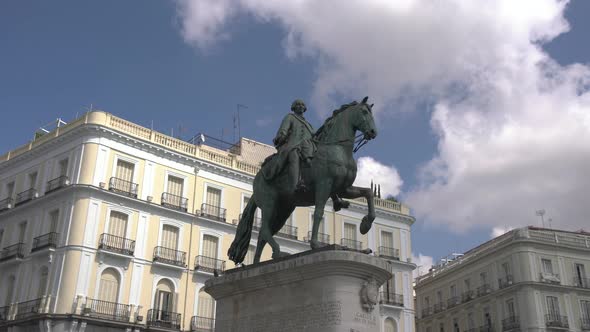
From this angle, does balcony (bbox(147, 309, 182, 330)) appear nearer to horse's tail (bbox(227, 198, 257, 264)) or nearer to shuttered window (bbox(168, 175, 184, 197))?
shuttered window (bbox(168, 175, 184, 197))

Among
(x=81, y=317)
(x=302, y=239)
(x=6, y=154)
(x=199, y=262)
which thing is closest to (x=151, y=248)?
(x=199, y=262)

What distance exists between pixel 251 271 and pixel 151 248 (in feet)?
95.6

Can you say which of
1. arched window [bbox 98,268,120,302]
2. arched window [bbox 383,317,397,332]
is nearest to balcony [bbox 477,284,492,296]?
arched window [bbox 383,317,397,332]

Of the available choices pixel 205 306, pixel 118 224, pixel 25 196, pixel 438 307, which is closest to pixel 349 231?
pixel 205 306

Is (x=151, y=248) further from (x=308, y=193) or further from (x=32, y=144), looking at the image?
(x=308, y=193)

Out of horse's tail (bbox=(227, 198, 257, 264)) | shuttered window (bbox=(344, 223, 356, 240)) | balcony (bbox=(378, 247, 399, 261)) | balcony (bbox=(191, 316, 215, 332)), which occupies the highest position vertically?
shuttered window (bbox=(344, 223, 356, 240))

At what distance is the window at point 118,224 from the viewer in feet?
128

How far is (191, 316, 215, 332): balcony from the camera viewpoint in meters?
40.2

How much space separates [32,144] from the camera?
44.2 m

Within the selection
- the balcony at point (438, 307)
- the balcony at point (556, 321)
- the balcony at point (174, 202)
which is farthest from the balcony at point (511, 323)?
the balcony at point (174, 202)

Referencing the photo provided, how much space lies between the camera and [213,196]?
4441cm

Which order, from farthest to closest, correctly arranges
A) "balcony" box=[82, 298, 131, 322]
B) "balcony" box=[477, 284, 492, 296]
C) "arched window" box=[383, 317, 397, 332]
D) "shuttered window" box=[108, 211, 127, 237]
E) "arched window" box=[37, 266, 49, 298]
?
"balcony" box=[477, 284, 492, 296] → "arched window" box=[383, 317, 397, 332] → "shuttered window" box=[108, 211, 127, 237] → "arched window" box=[37, 266, 49, 298] → "balcony" box=[82, 298, 131, 322]

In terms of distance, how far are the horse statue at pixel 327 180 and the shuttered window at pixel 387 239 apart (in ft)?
127

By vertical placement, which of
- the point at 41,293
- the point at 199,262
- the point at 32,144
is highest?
the point at 32,144
